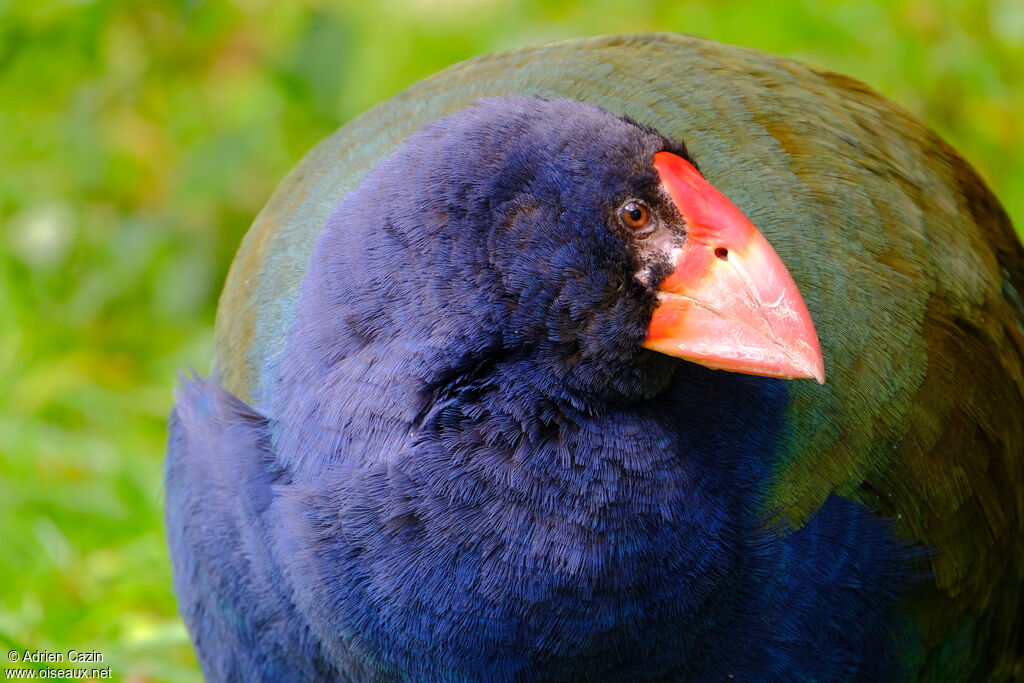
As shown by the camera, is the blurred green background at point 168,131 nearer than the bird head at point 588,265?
No

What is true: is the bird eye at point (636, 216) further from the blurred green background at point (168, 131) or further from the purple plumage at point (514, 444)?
the blurred green background at point (168, 131)

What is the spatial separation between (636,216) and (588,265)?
113 mm

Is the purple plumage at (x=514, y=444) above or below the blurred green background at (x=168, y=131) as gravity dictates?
below

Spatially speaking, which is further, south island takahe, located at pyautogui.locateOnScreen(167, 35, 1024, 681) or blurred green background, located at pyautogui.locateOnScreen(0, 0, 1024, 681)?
blurred green background, located at pyautogui.locateOnScreen(0, 0, 1024, 681)

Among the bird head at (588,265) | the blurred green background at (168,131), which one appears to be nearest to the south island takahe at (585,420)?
the bird head at (588,265)

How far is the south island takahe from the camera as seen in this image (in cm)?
204

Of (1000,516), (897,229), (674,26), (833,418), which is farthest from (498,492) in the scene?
(674,26)

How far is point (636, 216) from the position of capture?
206 centimetres

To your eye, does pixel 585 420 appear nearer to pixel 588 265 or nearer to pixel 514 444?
pixel 514 444

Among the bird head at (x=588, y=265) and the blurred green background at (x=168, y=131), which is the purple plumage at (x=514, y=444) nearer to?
the bird head at (x=588, y=265)

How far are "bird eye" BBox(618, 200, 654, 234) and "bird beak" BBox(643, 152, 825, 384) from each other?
2.1 inches

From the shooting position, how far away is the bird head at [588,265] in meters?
2.04

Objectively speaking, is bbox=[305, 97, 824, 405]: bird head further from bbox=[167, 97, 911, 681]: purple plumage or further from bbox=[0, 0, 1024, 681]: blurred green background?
bbox=[0, 0, 1024, 681]: blurred green background

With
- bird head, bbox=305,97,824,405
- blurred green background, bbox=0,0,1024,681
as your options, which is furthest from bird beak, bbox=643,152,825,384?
blurred green background, bbox=0,0,1024,681
